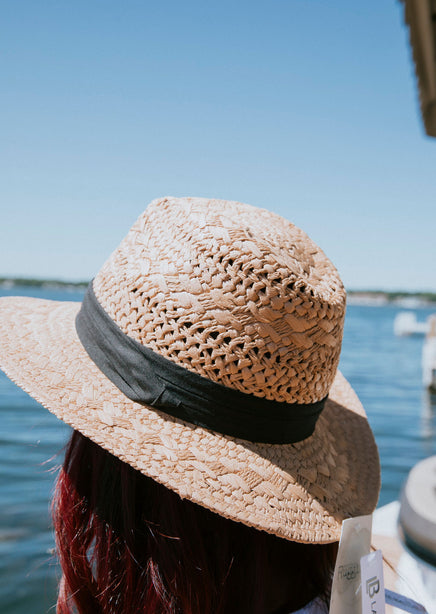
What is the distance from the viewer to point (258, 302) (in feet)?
2.90

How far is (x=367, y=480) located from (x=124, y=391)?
0.62 metres

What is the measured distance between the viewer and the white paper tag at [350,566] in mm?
869

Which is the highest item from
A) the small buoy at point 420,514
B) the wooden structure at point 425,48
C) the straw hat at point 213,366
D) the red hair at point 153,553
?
the wooden structure at point 425,48

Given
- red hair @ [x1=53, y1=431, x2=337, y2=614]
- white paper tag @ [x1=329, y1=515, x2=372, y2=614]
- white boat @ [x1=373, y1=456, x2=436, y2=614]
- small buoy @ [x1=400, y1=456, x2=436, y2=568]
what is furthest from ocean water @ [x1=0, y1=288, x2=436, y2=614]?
small buoy @ [x1=400, y1=456, x2=436, y2=568]

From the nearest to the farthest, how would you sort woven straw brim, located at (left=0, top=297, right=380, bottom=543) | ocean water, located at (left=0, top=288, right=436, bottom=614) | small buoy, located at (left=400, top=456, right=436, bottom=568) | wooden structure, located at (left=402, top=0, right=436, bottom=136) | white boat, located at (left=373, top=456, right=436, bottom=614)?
woven straw brim, located at (left=0, top=297, right=380, bottom=543)
white boat, located at (left=373, top=456, right=436, bottom=614)
wooden structure, located at (left=402, top=0, right=436, bottom=136)
small buoy, located at (left=400, top=456, right=436, bottom=568)
ocean water, located at (left=0, top=288, right=436, bottom=614)

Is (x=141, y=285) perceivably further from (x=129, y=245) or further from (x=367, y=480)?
(x=367, y=480)

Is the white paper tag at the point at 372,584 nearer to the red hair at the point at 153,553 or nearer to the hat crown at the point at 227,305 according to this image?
the red hair at the point at 153,553

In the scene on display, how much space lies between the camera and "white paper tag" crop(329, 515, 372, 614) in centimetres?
87

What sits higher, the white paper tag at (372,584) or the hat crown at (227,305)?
the hat crown at (227,305)

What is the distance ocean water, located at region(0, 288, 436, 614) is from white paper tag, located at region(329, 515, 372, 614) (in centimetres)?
55

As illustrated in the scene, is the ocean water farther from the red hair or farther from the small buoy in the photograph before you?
the small buoy

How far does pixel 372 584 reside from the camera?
35.2 inches

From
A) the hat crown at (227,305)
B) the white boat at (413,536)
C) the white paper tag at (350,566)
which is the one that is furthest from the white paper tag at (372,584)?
the white boat at (413,536)

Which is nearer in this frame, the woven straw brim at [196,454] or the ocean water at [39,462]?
the woven straw brim at [196,454]
